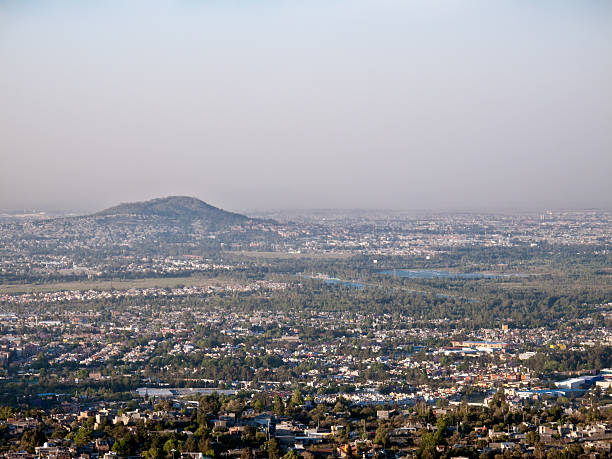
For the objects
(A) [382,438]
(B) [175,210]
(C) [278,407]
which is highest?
(B) [175,210]

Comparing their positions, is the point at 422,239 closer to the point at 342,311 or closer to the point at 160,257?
the point at 160,257

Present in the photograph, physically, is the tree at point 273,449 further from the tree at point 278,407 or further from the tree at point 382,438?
the tree at point 278,407

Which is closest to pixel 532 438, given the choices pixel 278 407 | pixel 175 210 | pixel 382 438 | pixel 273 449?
pixel 382 438

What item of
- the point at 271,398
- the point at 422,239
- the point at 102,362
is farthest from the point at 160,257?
the point at 271,398

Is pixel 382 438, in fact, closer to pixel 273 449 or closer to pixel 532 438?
pixel 273 449

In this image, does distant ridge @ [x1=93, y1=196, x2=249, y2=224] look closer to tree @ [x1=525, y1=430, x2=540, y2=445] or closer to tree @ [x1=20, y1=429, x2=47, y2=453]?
tree @ [x1=20, y1=429, x2=47, y2=453]

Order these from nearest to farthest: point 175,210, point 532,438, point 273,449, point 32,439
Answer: point 273,449, point 32,439, point 532,438, point 175,210

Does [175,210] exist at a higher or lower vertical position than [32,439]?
higher

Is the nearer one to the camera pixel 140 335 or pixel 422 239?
pixel 140 335
